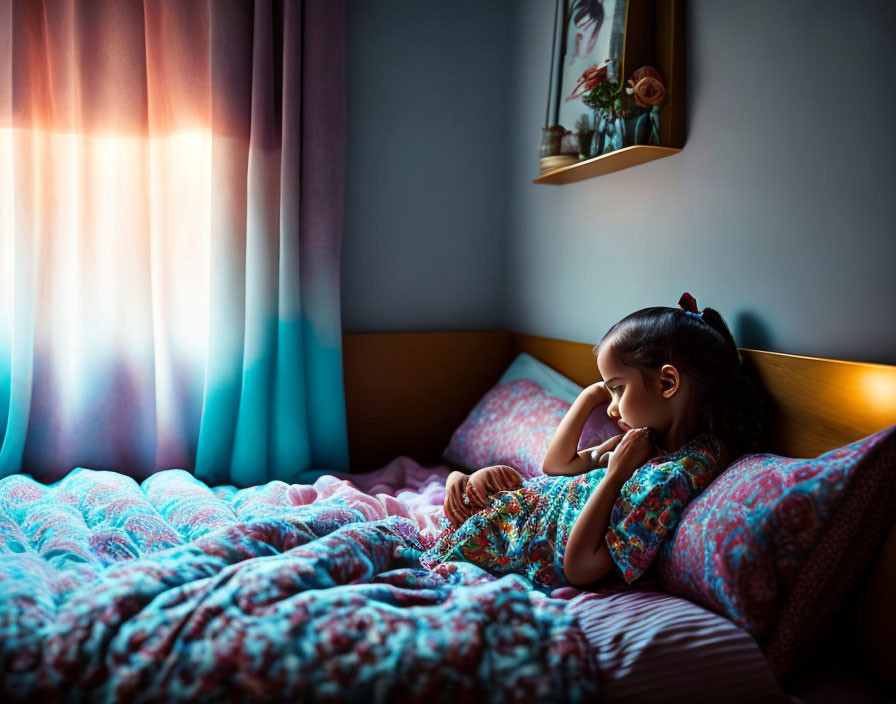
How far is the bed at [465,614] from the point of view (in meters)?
0.90

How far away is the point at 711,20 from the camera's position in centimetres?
160

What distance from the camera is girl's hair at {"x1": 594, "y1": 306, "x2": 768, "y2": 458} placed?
1332 millimetres

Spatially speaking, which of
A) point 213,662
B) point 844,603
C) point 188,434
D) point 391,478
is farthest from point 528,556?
point 188,434

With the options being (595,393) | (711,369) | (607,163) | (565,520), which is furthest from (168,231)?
(711,369)

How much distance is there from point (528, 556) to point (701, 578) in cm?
35

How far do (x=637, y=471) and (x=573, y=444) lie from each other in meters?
0.28

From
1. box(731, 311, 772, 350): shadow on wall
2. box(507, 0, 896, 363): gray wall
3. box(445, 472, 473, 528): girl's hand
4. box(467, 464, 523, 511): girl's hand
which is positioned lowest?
box(445, 472, 473, 528): girl's hand

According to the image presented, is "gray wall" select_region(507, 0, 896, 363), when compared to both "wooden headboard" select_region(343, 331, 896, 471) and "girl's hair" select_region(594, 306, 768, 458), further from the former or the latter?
"wooden headboard" select_region(343, 331, 896, 471)

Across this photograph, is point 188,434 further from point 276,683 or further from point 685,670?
point 685,670

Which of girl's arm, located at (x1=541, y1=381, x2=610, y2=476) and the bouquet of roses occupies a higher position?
the bouquet of roses

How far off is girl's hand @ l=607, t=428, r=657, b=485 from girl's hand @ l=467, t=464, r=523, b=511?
28cm

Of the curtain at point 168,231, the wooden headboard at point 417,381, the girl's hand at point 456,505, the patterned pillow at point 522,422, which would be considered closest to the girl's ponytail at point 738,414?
the patterned pillow at point 522,422

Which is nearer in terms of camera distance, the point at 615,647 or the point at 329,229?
the point at 615,647

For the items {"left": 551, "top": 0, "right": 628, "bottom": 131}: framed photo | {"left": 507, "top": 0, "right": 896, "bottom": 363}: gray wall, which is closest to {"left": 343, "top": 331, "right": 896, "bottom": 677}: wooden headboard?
{"left": 507, "top": 0, "right": 896, "bottom": 363}: gray wall
